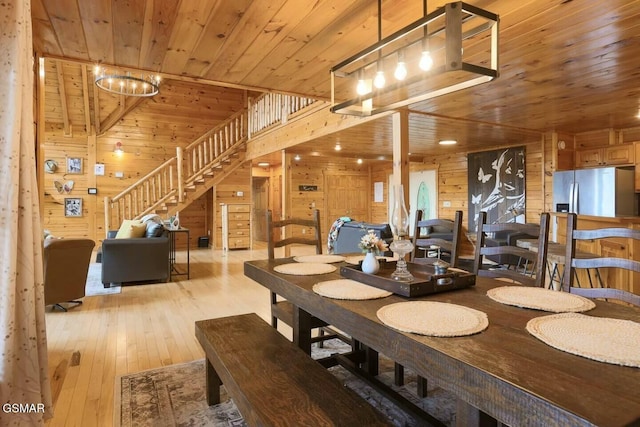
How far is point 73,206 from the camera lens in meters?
8.18

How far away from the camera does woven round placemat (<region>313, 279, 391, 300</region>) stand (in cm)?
148

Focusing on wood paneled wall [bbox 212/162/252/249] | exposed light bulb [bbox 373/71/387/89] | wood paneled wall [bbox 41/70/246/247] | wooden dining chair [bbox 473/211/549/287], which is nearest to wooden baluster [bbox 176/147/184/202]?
wood paneled wall [bbox 212/162/252/249]

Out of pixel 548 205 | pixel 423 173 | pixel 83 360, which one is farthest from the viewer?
pixel 423 173

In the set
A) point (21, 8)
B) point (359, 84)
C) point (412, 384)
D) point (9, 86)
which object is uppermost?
point (21, 8)

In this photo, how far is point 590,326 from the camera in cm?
110

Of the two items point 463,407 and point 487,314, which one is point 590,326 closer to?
point 487,314

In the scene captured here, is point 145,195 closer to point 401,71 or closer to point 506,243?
point 506,243

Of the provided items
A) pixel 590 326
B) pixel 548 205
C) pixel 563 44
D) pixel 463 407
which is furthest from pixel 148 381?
pixel 548 205

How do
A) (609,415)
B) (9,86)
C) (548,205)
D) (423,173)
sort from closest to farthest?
(609,415) < (9,86) < (548,205) < (423,173)

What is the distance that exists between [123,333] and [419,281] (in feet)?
9.50

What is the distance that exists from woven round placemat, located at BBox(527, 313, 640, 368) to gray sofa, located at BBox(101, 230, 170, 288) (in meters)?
4.98

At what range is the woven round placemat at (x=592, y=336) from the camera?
0.90 metres

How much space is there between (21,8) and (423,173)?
825 centimetres

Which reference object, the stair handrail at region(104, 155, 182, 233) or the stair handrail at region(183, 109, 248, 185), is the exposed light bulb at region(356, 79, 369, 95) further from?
the stair handrail at region(183, 109, 248, 185)
